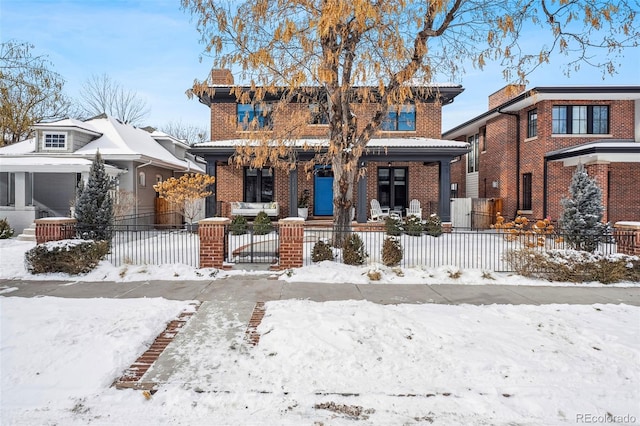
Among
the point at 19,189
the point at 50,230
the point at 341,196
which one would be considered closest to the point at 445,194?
the point at 341,196

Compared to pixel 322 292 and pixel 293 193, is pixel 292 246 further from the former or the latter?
pixel 293 193

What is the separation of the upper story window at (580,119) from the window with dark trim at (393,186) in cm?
690

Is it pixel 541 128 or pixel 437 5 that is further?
pixel 541 128

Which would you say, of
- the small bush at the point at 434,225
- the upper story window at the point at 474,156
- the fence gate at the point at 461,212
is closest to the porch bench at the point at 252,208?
the small bush at the point at 434,225

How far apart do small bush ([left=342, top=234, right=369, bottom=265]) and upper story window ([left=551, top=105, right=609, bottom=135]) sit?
12.9 m

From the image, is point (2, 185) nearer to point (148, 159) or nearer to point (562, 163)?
point (148, 159)

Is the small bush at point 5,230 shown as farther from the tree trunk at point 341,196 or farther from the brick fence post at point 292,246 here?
the tree trunk at point 341,196

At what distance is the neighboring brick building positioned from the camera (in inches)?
591

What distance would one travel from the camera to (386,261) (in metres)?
8.85

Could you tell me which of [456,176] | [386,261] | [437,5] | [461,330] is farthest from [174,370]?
[456,176]

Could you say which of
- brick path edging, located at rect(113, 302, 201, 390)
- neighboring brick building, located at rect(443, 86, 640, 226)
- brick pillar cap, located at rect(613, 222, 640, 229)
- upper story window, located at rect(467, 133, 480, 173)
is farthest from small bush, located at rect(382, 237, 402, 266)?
upper story window, located at rect(467, 133, 480, 173)

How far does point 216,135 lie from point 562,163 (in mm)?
15994

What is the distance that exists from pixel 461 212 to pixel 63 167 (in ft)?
59.5

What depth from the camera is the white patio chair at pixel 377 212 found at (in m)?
16.2
